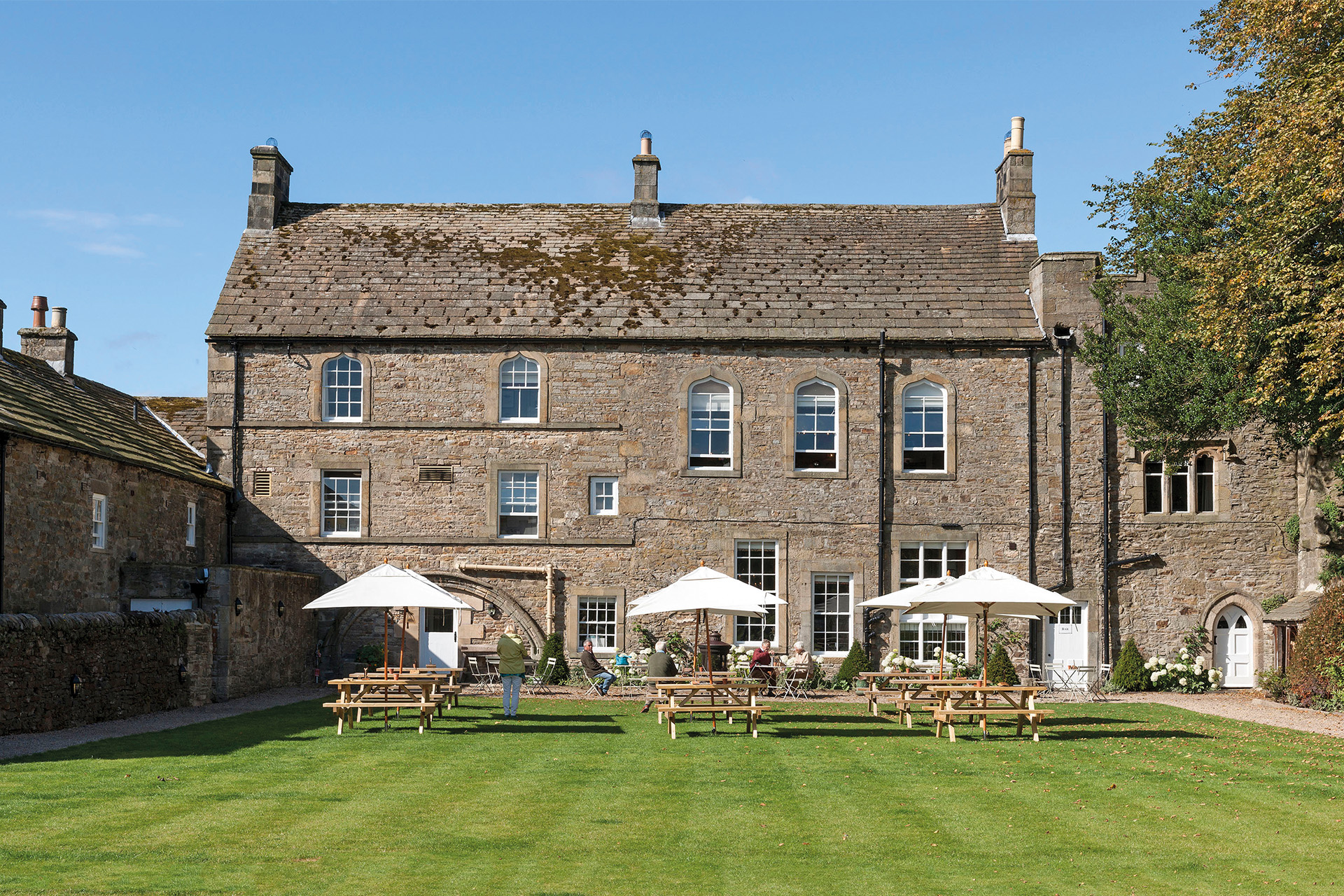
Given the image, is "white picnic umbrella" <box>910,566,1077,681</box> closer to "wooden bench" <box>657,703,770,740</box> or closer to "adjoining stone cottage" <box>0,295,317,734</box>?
"wooden bench" <box>657,703,770,740</box>

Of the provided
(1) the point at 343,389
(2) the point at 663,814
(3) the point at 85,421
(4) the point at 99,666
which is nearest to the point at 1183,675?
(2) the point at 663,814

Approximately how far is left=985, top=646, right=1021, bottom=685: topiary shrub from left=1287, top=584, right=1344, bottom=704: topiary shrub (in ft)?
16.5

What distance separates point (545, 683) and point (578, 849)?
51.3 ft

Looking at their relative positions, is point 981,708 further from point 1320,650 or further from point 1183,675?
point 1183,675

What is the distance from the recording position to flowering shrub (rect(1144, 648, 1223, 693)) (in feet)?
81.3

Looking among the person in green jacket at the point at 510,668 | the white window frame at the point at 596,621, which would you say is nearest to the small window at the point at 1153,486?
the white window frame at the point at 596,621

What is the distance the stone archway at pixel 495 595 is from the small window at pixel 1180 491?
13677 mm

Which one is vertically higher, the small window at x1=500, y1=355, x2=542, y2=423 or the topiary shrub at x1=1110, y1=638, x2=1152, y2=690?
the small window at x1=500, y1=355, x2=542, y2=423

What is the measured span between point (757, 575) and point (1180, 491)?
364 inches

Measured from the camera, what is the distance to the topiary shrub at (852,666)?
24.5 m

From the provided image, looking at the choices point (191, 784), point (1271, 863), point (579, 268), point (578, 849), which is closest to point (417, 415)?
point (579, 268)

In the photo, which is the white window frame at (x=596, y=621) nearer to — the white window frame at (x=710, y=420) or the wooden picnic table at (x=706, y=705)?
the white window frame at (x=710, y=420)

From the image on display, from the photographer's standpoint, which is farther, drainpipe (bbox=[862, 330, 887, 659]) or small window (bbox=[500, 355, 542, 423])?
small window (bbox=[500, 355, 542, 423])

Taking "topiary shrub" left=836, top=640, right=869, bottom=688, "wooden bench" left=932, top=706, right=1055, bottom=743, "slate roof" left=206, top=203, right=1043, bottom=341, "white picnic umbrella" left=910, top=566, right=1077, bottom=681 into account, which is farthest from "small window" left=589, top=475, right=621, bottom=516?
"wooden bench" left=932, top=706, right=1055, bottom=743
